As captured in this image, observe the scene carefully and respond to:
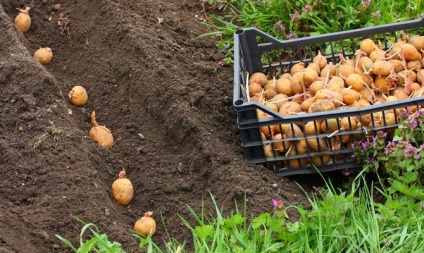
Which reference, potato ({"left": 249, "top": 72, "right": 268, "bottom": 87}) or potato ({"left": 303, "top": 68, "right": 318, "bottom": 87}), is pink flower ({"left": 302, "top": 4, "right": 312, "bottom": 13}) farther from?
potato ({"left": 303, "top": 68, "right": 318, "bottom": 87})

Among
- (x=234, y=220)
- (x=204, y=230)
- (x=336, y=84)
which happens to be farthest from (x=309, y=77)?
(x=204, y=230)

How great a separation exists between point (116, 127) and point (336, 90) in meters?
1.21

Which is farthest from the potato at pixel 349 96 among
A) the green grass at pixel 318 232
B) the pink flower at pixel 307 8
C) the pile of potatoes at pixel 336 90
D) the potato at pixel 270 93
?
the pink flower at pixel 307 8

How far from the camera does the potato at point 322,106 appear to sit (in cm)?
460

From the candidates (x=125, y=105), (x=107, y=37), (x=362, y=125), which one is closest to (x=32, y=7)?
(x=107, y=37)

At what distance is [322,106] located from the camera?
15.1ft

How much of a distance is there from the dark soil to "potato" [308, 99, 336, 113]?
0.39m

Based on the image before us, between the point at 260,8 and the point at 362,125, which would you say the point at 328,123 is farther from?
the point at 260,8

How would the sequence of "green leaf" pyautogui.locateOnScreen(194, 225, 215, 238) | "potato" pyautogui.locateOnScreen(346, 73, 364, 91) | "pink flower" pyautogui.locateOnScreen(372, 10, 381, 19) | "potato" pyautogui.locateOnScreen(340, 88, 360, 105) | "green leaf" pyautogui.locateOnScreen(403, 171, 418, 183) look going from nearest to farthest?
"green leaf" pyautogui.locateOnScreen(194, 225, 215, 238), "green leaf" pyautogui.locateOnScreen(403, 171, 418, 183), "potato" pyautogui.locateOnScreen(340, 88, 360, 105), "potato" pyautogui.locateOnScreen(346, 73, 364, 91), "pink flower" pyautogui.locateOnScreen(372, 10, 381, 19)

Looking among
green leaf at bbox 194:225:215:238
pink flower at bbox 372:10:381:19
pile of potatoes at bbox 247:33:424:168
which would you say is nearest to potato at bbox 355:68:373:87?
pile of potatoes at bbox 247:33:424:168

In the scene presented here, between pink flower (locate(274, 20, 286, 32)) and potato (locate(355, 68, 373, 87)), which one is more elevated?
pink flower (locate(274, 20, 286, 32))

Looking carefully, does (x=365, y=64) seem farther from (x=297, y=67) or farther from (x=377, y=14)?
(x=377, y=14)

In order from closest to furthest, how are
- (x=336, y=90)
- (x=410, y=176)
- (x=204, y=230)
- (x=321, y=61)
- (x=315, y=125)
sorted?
(x=204, y=230), (x=410, y=176), (x=315, y=125), (x=336, y=90), (x=321, y=61)

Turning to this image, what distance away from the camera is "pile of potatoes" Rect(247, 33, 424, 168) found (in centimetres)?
457
